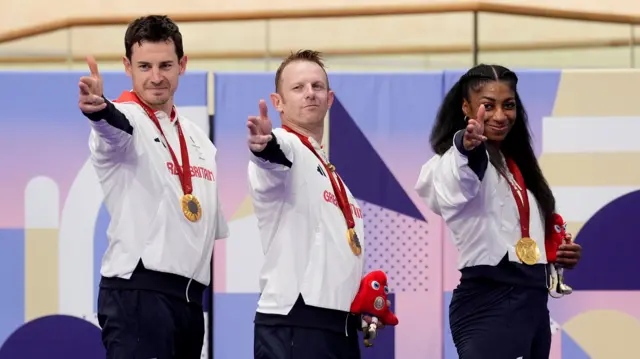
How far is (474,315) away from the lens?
4062mm

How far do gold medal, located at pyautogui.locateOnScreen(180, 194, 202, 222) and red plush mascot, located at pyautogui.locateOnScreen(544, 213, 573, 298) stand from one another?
131 centimetres

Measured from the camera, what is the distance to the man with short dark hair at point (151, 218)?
3846 mm

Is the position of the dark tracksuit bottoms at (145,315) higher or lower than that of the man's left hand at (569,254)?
lower

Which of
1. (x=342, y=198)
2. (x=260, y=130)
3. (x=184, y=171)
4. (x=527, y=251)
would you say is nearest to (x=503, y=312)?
(x=527, y=251)

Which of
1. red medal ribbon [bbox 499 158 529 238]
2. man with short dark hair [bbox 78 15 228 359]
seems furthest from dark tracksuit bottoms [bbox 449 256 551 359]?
man with short dark hair [bbox 78 15 228 359]

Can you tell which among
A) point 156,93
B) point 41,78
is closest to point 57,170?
point 41,78

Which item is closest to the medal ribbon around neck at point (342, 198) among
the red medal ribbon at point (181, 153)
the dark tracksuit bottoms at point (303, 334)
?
the dark tracksuit bottoms at point (303, 334)

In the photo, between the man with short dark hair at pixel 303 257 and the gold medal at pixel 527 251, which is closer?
the man with short dark hair at pixel 303 257

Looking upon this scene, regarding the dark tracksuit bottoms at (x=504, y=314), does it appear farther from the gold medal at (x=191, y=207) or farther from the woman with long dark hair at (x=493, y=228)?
the gold medal at (x=191, y=207)

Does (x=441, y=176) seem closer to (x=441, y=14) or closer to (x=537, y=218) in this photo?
(x=537, y=218)

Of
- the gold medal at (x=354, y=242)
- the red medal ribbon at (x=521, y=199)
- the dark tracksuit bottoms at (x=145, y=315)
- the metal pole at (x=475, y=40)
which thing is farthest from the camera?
the metal pole at (x=475, y=40)

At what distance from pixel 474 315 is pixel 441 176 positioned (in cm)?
53

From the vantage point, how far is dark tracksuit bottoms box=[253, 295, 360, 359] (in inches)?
150

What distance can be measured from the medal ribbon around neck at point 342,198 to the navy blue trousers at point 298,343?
0.32m
